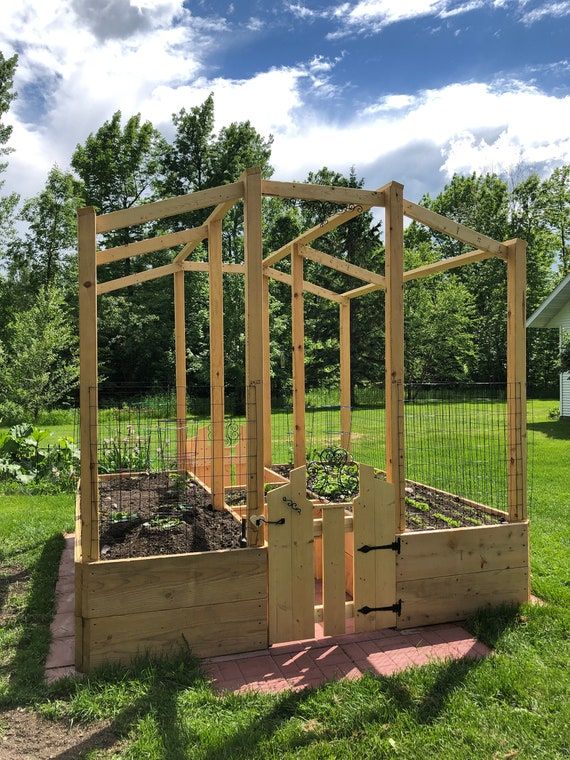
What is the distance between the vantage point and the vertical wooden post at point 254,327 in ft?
12.1

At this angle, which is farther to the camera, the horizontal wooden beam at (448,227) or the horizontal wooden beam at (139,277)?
the horizontal wooden beam at (139,277)

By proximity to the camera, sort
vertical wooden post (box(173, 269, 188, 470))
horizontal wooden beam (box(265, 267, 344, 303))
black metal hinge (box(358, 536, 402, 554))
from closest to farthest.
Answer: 1. black metal hinge (box(358, 536, 402, 554))
2. vertical wooden post (box(173, 269, 188, 470))
3. horizontal wooden beam (box(265, 267, 344, 303))

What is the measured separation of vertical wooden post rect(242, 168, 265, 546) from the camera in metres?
3.69

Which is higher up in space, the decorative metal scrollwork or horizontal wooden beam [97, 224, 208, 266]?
horizontal wooden beam [97, 224, 208, 266]

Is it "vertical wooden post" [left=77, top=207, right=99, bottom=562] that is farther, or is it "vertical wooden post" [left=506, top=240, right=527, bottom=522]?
"vertical wooden post" [left=506, top=240, right=527, bottom=522]

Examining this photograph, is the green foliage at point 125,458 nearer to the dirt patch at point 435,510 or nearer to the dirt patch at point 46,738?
the dirt patch at point 435,510

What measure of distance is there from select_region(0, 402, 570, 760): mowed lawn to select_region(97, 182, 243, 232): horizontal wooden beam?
8.48 feet

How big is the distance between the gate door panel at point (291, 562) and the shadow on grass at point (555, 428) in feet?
33.3

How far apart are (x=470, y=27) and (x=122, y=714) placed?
7.47 metres

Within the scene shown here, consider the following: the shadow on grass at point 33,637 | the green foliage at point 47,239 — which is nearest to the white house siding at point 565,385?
the shadow on grass at point 33,637

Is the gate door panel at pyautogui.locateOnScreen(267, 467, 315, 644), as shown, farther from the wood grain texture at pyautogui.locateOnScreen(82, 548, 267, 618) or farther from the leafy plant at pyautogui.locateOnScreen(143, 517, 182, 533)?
the leafy plant at pyautogui.locateOnScreen(143, 517, 182, 533)

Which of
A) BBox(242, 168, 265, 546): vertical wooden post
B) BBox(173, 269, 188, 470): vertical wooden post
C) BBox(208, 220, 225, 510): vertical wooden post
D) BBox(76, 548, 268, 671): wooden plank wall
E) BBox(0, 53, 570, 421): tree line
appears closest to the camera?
BBox(76, 548, 268, 671): wooden plank wall

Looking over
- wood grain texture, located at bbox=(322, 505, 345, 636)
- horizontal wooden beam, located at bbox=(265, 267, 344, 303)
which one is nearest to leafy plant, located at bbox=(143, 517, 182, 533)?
wood grain texture, located at bbox=(322, 505, 345, 636)

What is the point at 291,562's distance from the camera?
12.0ft
